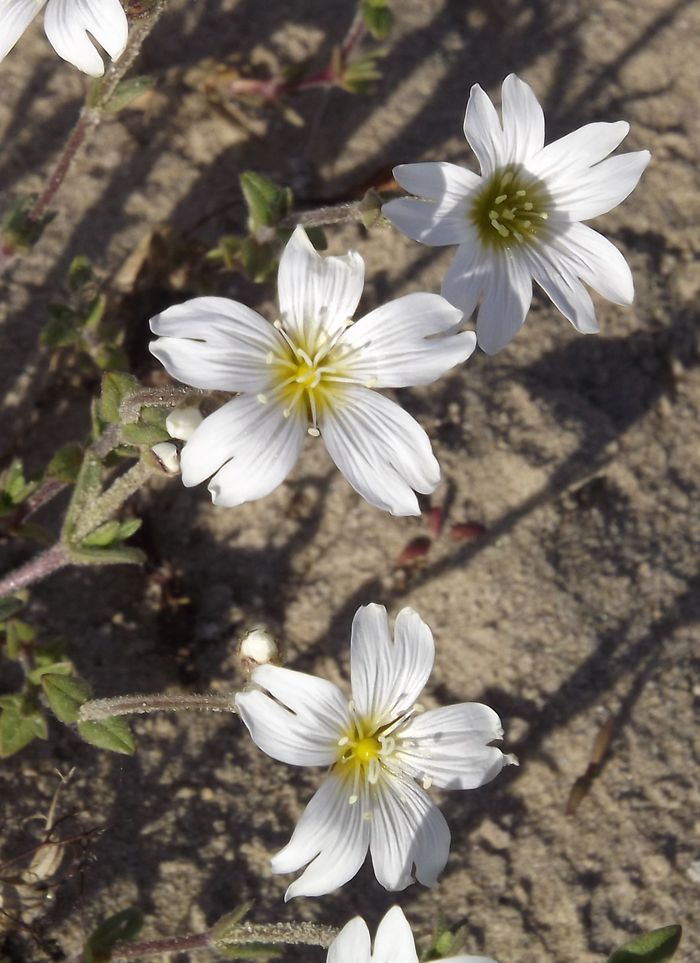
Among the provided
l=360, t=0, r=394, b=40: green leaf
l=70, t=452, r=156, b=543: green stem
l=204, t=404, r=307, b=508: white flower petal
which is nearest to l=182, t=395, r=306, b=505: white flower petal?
l=204, t=404, r=307, b=508: white flower petal

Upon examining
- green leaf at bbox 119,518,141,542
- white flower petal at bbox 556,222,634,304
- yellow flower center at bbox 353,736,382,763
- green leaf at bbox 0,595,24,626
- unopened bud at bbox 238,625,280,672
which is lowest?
yellow flower center at bbox 353,736,382,763

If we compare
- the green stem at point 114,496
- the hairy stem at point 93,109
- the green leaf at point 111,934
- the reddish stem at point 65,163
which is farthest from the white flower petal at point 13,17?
the green leaf at point 111,934

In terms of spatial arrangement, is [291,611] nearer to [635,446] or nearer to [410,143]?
[635,446]

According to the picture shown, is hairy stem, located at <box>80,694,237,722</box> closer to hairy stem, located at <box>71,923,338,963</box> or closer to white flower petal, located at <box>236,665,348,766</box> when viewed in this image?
white flower petal, located at <box>236,665,348,766</box>

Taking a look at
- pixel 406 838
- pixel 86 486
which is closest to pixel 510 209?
pixel 86 486

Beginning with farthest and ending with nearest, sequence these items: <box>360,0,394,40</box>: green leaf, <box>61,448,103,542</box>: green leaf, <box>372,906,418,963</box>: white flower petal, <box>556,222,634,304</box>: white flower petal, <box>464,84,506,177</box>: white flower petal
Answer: <box>360,0,394,40</box>: green leaf → <box>556,222,634,304</box>: white flower petal → <box>61,448,103,542</box>: green leaf → <box>464,84,506,177</box>: white flower petal → <box>372,906,418,963</box>: white flower petal

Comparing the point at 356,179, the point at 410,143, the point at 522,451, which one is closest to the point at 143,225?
the point at 356,179

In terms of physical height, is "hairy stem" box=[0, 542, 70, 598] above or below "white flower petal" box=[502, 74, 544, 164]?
below
